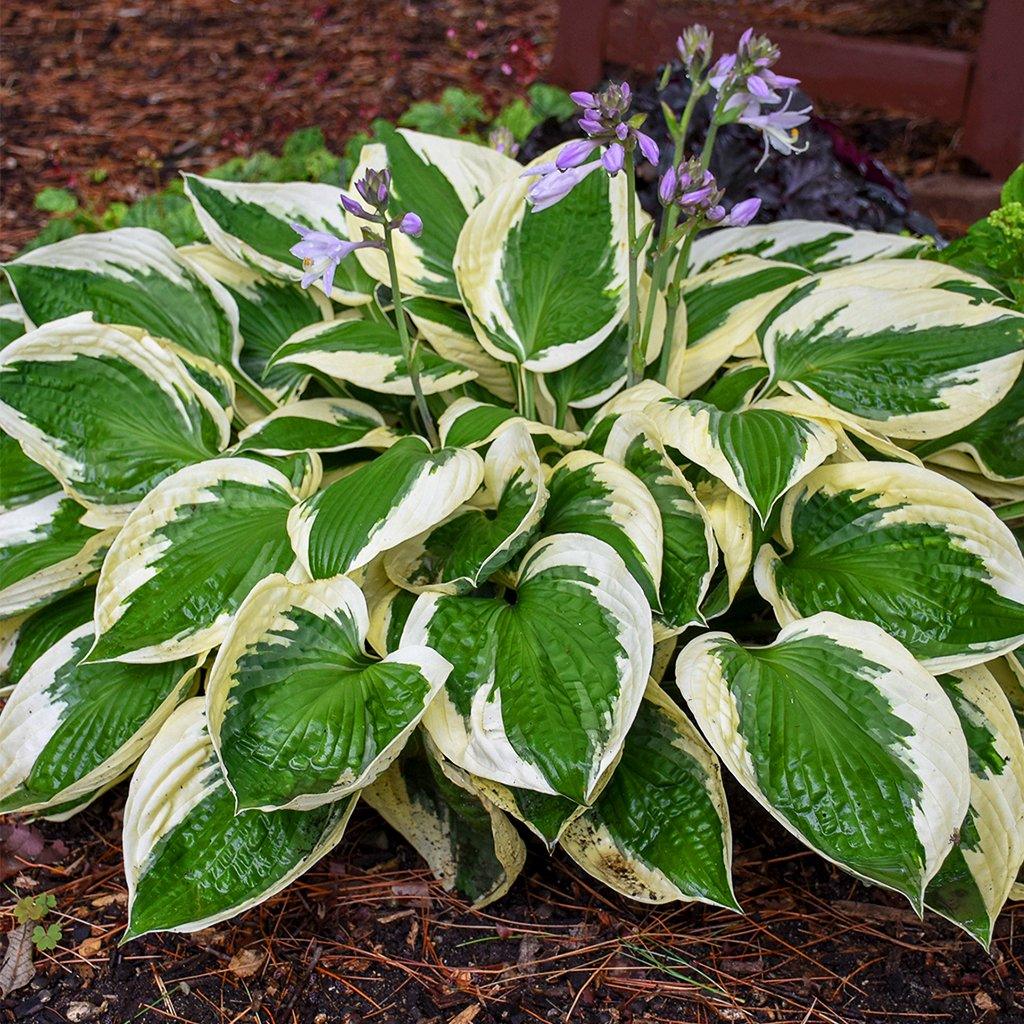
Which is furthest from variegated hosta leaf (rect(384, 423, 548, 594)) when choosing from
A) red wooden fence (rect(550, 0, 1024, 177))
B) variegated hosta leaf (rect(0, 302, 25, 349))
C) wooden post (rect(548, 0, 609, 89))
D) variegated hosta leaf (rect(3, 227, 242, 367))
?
wooden post (rect(548, 0, 609, 89))

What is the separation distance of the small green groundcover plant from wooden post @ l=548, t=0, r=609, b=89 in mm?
2013

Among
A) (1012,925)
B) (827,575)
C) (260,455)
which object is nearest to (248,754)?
(260,455)

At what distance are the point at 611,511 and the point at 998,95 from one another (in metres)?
2.65

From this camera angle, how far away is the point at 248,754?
162 centimetres

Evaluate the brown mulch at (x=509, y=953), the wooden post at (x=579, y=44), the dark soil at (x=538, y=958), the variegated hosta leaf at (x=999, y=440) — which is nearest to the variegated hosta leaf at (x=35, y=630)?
the brown mulch at (x=509, y=953)

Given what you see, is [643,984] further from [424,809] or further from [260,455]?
[260,455]

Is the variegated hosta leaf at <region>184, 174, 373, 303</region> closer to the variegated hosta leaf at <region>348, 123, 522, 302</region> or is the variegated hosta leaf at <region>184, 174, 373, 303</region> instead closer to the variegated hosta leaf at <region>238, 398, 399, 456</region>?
the variegated hosta leaf at <region>348, 123, 522, 302</region>

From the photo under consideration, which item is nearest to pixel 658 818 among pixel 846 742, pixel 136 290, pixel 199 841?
pixel 846 742

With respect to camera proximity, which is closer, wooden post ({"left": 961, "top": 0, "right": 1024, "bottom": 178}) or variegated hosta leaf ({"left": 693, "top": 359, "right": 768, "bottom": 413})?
variegated hosta leaf ({"left": 693, "top": 359, "right": 768, "bottom": 413})

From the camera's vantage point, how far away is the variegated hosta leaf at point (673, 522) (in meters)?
1.74

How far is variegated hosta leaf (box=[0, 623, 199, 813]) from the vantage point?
1.85 metres

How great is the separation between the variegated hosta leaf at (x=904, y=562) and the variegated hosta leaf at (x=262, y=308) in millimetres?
1110

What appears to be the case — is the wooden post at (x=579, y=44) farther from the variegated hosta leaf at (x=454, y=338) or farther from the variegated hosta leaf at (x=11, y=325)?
the variegated hosta leaf at (x=11, y=325)

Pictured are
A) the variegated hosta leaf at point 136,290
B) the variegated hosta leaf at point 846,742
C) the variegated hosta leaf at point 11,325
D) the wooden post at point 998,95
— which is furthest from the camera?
the wooden post at point 998,95
